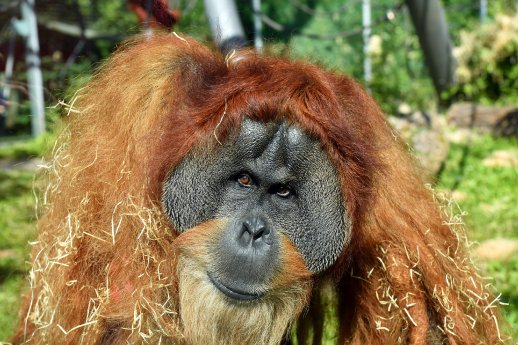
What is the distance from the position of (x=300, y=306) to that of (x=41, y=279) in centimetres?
95

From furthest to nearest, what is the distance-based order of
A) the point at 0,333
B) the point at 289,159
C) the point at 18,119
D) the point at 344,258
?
the point at 18,119, the point at 0,333, the point at 344,258, the point at 289,159

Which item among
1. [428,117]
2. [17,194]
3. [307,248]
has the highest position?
[307,248]

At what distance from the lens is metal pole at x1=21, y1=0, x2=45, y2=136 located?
715 cm

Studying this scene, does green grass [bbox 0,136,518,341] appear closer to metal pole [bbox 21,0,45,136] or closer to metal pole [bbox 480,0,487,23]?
metal pole [bbox 21,0,45,136]

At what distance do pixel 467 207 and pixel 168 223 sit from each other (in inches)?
134

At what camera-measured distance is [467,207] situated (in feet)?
18.2

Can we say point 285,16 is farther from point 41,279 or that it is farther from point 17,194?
point 41,279

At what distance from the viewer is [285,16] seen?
33.6ft

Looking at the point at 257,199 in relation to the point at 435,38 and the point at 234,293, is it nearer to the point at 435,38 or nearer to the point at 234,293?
the point at 234,293

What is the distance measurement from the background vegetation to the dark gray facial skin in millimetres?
1360

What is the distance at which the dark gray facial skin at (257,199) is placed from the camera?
2.46 m

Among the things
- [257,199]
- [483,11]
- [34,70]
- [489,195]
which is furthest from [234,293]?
[483,11]

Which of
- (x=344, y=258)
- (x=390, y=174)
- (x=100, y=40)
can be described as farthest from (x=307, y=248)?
(x=100, y=40)

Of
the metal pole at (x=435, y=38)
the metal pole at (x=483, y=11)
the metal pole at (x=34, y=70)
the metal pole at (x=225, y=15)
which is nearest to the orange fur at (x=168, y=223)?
the metal pole at (x=225, y=15)
